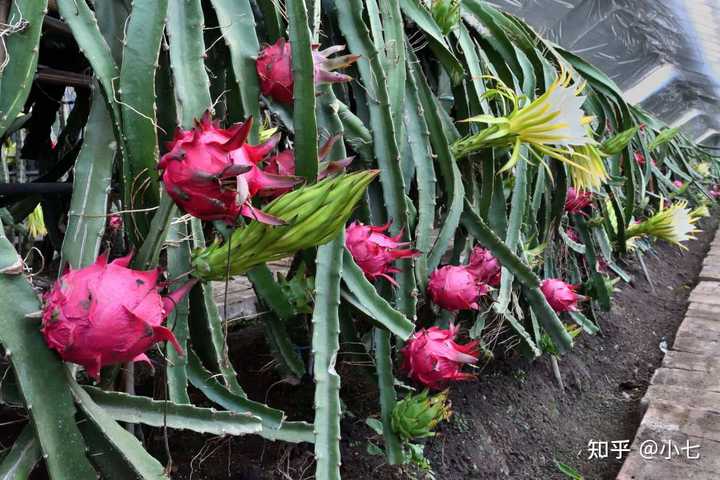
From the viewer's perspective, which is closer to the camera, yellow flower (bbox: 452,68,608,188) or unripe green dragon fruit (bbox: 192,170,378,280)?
unripe green dragon fruit (bbox: 192,170,378,280)

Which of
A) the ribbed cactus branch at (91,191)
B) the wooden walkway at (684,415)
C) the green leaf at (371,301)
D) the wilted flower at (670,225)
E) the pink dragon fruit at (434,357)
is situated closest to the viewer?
the ribbed cactus branch at (91,191)

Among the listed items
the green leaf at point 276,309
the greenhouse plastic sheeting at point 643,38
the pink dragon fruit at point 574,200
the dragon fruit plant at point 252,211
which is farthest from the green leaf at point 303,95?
the greenhouse plastic sheeting at point 643,38

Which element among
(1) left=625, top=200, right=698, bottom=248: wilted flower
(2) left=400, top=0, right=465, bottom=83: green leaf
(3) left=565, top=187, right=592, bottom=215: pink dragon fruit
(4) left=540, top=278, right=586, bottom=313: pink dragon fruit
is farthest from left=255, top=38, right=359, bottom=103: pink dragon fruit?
(1) left=625, top=200, right=698, bottom=248: wilted flower

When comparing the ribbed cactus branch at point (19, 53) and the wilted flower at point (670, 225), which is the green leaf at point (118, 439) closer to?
the ribbed cactus branch at point (19, 53)

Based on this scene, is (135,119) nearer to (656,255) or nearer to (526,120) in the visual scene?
(526,120)

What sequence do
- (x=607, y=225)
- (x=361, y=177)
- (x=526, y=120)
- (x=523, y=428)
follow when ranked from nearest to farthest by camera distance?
(x=361, y=177), (x=526, y=120), (x=523, y=428), (x=607, y=225)

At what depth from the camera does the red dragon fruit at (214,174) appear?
1.35 feet

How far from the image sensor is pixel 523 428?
1234 mm

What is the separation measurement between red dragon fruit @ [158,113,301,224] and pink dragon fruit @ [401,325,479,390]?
47cm

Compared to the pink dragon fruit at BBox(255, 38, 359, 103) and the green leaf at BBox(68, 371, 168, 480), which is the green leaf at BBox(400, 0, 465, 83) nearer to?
the pink dragon fruit at BBox(255, 38, 359, 103)

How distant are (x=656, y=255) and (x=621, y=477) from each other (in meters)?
2.05

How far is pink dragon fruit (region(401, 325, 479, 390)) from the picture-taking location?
0.83 meters

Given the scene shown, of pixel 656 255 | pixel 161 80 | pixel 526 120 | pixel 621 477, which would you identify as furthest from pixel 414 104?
pixel 656 255

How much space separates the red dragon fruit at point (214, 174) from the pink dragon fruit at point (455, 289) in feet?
1.85
